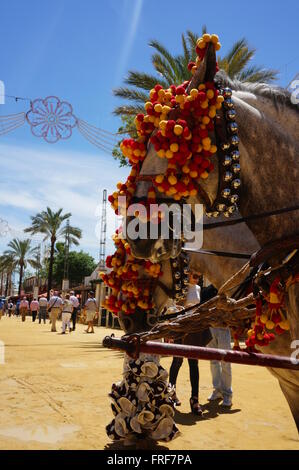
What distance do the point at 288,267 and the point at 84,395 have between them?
5964mm

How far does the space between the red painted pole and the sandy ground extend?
9.12 ft

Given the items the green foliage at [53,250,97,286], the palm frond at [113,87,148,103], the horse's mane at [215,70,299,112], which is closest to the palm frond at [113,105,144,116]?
the palm frond at [113,87,148,103]

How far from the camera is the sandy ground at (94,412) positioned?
4.74 metres

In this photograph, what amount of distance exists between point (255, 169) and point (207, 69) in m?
0.64

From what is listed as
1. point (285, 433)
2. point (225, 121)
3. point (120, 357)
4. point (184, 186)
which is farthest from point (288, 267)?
point (120, 357)

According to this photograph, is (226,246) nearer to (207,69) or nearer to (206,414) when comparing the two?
(207,69)

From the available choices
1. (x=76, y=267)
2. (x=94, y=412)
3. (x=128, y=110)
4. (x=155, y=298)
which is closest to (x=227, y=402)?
(x=94, y=412)

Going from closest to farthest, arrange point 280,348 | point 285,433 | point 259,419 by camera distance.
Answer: point 280,348, point 285,433, point 259,419

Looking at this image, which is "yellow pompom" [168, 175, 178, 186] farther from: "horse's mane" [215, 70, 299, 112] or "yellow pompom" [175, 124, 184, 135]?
"horse's mane" [215, 70, 299, 112]

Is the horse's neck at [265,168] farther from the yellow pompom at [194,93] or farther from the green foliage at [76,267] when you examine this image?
the green foliage at [76,267]

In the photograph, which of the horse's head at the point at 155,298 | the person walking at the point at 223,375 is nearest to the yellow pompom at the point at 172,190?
the horse's head at the point at 155,298

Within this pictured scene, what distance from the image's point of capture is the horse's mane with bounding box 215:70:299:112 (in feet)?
8.16
